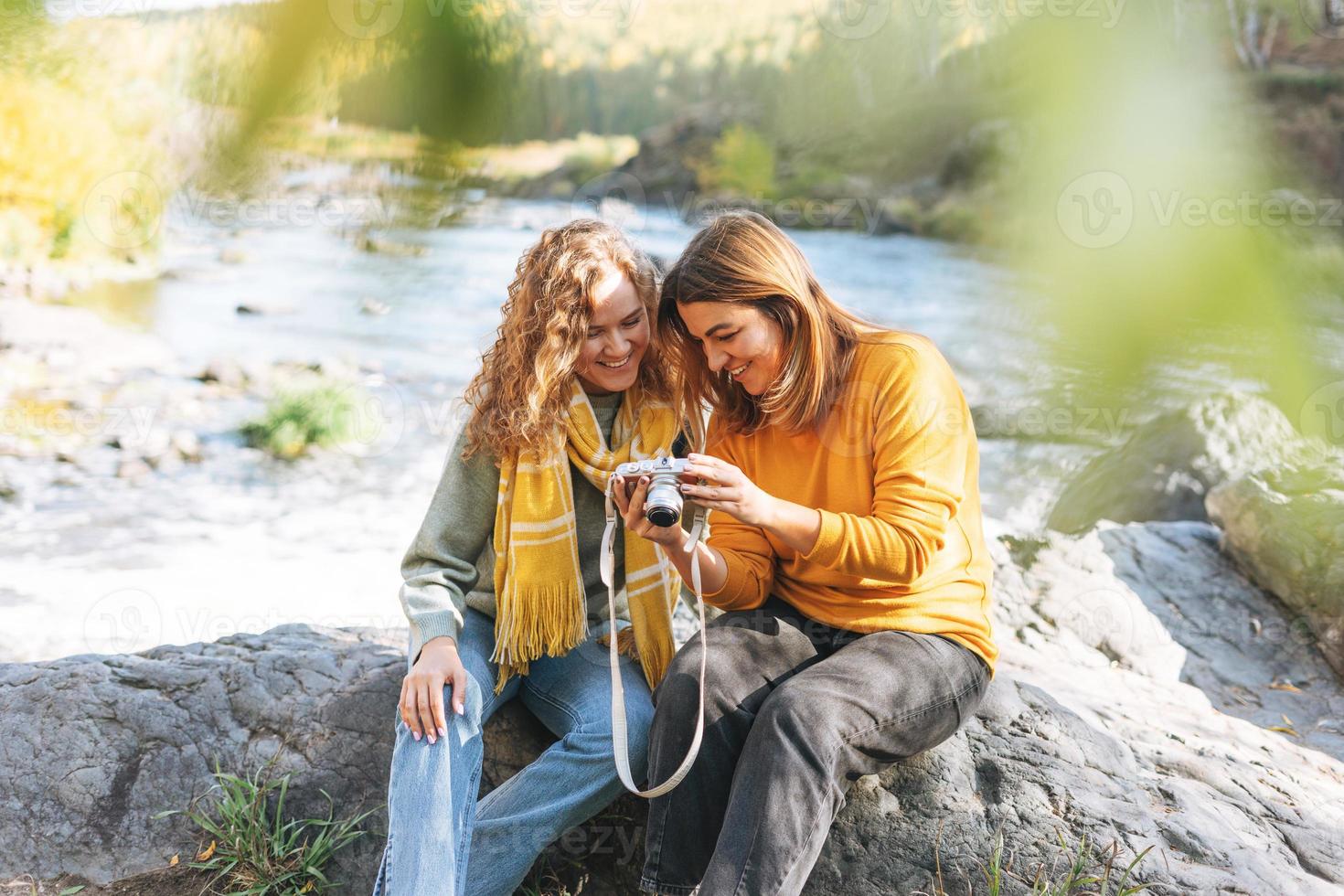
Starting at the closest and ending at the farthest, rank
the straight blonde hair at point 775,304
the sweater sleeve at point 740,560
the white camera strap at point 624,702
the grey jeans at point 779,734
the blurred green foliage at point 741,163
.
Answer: the grey jeans at point 779,734, the white camera strap at point 624,702, the straight blonde hair at point 775,304, the sweater sleeve at point 740,560, the blurred green foliage at point 741,163

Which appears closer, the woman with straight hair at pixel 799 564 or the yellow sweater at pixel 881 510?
the woman with straight hair at pixel 799 564

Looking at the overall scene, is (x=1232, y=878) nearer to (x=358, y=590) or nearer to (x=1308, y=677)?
(x=1308, y=677)

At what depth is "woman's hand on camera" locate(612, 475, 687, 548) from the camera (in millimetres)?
1541

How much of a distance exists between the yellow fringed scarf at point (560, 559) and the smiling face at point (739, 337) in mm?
235

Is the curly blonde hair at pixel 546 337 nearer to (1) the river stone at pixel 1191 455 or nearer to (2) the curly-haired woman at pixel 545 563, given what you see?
(2) the curly-haired woman at pixel 545 563

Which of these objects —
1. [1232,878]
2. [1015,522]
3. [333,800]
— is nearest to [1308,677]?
[1232,878]

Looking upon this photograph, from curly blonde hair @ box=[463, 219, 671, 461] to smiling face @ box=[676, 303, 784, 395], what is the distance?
0.20m

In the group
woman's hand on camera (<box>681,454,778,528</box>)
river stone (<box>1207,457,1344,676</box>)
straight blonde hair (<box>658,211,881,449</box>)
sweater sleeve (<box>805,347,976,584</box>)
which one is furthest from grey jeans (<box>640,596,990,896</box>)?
river stone (<box>1207,457,1344,676</box>)

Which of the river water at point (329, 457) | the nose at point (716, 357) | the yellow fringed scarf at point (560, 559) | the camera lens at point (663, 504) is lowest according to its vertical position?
the river water at point (329, 457)

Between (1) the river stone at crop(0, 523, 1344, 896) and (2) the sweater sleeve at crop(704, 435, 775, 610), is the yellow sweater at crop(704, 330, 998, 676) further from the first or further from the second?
(1) the river stone at crop(0, 523, 1344, 896)

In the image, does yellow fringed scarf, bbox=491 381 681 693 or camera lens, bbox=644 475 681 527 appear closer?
camera lens, bbox=644 475 681 527

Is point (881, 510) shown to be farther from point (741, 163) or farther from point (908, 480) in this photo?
point (741, 163)

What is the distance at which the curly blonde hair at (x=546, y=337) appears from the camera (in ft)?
5.76

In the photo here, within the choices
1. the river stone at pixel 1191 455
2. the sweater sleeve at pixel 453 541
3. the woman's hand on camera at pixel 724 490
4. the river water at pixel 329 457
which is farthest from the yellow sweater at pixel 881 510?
the river water at pixel 329 457
